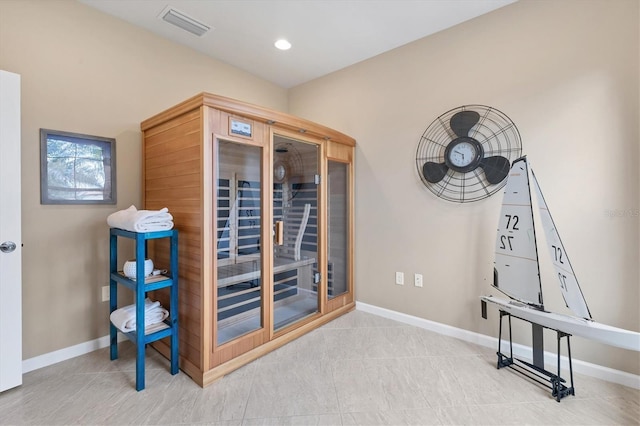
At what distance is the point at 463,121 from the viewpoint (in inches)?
102

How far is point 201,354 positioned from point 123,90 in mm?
2318

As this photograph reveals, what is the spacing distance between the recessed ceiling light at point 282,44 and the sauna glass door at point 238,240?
1380 mm

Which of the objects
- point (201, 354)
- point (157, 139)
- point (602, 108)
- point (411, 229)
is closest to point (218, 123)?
point (157, 139)

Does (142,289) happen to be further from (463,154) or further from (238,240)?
(463,154)

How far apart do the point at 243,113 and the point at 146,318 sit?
1.62m

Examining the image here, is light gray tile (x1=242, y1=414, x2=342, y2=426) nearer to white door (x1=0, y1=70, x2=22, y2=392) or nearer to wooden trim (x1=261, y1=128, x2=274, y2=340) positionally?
wooden trim (x1=261, y1=128, x2=274, y2=340)

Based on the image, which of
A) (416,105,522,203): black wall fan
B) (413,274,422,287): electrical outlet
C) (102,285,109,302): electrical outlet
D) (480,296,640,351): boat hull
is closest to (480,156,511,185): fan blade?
(416,105,522,203): black wall fan

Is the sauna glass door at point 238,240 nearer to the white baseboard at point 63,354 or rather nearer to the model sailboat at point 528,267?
the white baseboard at point 63,354

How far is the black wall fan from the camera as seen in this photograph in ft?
7.90

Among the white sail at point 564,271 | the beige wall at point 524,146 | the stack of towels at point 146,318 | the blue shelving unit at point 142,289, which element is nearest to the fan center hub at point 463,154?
the beige wall at point 524,146

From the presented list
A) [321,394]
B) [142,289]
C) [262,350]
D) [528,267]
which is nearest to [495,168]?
[528,267]

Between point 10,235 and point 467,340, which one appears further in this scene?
point 467,340

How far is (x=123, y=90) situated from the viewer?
255 centimetres

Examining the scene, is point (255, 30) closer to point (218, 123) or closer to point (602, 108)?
point (218, 123)
